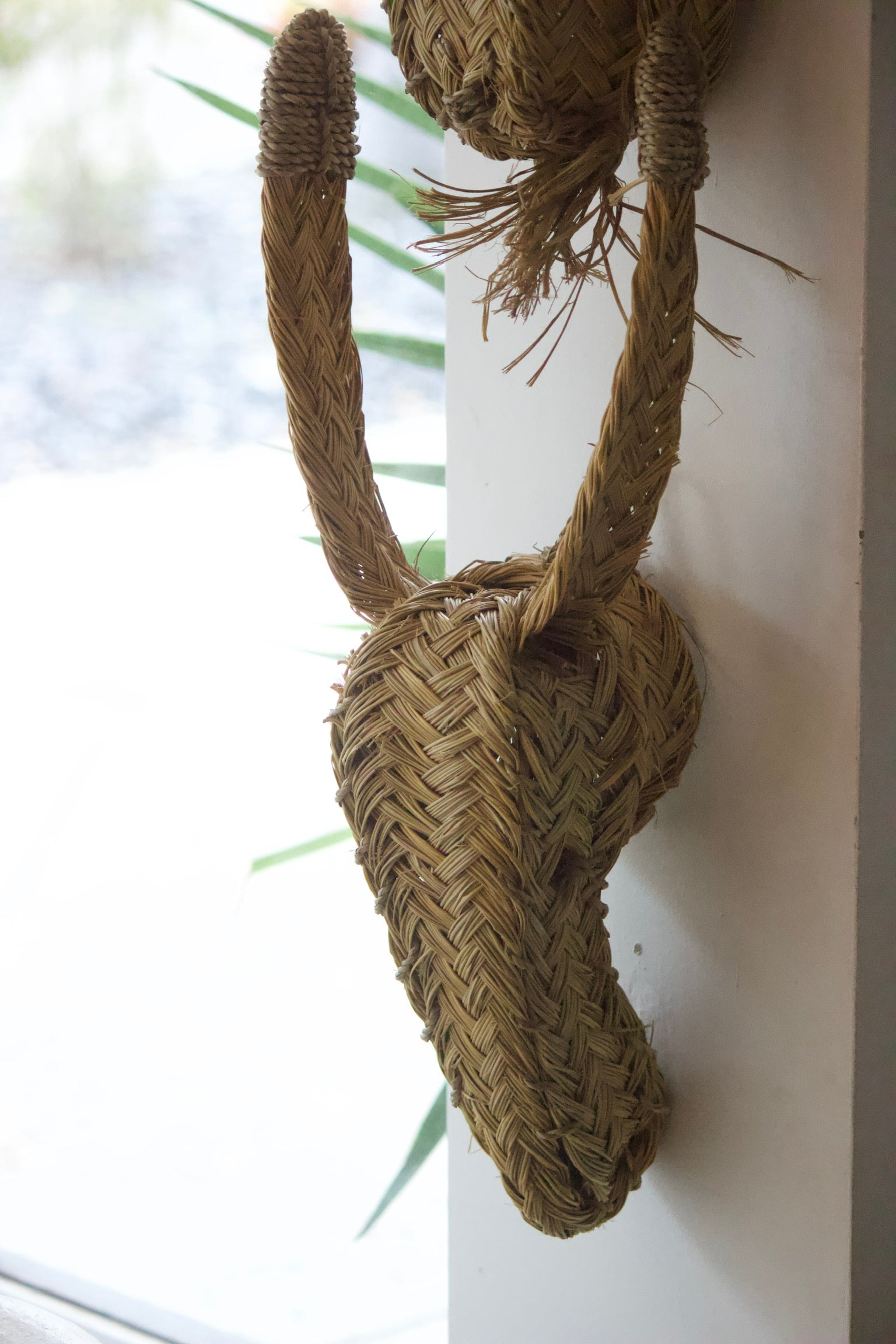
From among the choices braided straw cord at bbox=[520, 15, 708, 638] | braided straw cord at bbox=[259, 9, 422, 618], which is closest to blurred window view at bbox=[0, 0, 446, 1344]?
braided straw cord at bbox=[259, 9, 422, 618]

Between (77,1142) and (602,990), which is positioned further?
(77,1142)

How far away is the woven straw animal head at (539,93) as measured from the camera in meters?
0.45

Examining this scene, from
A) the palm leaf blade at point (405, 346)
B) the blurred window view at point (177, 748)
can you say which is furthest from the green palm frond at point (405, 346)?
the blurred window view at point (177, 748)

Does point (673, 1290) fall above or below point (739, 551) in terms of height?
below

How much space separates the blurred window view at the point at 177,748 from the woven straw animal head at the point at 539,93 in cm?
58

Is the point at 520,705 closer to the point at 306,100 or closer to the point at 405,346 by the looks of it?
the point at 306,100

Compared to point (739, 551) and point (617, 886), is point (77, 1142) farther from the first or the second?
point (739, 551)

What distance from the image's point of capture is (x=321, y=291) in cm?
56

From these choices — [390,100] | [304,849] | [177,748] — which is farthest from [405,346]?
[177,748]

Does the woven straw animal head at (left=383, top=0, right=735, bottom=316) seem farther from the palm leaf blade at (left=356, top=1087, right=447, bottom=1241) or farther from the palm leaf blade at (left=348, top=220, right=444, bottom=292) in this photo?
the palm leaf blade at (left=356, top=1087, right=447, bottom=1241)

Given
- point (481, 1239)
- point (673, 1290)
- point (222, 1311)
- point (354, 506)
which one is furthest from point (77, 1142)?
point (354, 506)

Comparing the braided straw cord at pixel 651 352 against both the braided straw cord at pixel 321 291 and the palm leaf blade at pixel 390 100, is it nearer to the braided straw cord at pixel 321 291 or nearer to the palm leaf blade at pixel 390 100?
the braided straw cord at pixel 321 291

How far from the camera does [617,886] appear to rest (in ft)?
2.04

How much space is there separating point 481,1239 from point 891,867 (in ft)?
1.27
